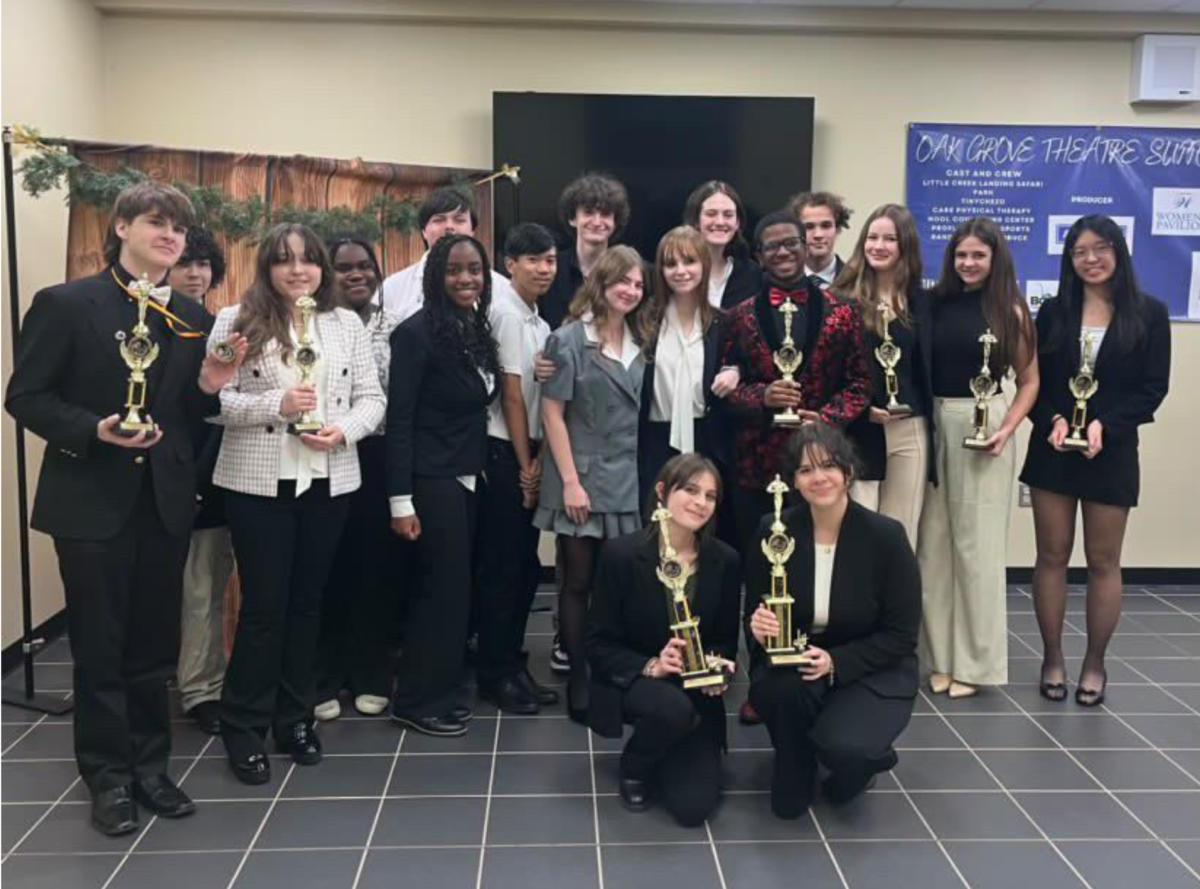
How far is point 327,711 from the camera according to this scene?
3678 mm

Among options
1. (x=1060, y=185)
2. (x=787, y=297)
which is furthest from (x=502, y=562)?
(x=1060, y=185)

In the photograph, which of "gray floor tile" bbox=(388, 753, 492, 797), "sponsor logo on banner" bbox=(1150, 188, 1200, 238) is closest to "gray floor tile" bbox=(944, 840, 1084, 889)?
"gray floor tile" bbox=(388, 753, 492, 797)

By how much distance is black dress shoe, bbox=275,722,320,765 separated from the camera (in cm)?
329

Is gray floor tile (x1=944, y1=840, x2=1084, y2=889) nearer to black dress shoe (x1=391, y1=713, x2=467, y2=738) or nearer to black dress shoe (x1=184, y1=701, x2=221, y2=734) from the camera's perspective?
black dress shoe (x1=391, y1=713, x2=467, y2=738)

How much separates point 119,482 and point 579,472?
4.63 ft

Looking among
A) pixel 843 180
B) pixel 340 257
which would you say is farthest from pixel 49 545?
pixel 843 180

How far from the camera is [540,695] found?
3.83 m

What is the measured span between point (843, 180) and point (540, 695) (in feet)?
10.6

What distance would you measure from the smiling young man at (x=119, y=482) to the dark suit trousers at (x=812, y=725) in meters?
1.68

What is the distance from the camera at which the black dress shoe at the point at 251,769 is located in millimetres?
→ 3141

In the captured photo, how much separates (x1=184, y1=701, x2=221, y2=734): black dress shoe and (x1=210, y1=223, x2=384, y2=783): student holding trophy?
0.34 meters

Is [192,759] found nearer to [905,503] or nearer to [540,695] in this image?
[540,695]

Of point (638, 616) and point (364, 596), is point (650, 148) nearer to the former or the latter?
point (364, 596)

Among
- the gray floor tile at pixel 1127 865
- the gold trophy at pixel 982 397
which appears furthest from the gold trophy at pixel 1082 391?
the gray floor tile at pixel 1127 865
